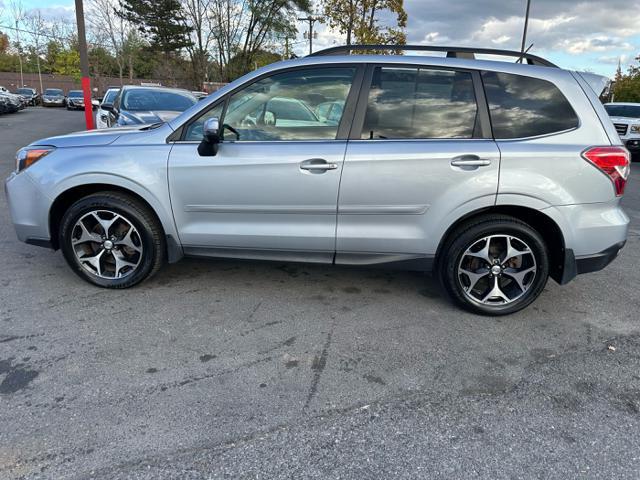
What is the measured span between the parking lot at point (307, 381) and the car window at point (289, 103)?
1326 mm

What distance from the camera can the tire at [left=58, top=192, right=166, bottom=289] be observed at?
3.56 meters

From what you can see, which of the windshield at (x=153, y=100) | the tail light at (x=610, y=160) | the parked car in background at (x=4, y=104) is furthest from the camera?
the parked car in background at (x=4, y=104)

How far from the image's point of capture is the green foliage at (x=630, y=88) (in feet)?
102

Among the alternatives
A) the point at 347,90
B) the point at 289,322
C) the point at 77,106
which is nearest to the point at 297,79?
the point at 347,90

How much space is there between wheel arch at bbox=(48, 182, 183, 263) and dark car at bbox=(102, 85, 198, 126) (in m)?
4.22

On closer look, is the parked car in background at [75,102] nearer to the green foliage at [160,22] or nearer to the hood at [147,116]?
the green foliage at [160,22]

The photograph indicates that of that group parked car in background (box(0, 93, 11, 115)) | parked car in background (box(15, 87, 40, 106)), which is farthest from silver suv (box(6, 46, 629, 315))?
parked car in background (box(15, 87, 40, 106))

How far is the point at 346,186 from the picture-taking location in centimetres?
325

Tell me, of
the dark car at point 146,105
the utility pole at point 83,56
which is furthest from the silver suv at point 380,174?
the utility pole at point 83,56

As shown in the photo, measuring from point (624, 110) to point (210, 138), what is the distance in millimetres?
15205

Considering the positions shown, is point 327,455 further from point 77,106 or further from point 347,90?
point 77,106

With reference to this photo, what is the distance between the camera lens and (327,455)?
2092 millimetres

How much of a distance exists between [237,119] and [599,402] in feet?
9.78

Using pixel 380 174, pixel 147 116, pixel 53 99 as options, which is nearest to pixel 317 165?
pixel 380 174
